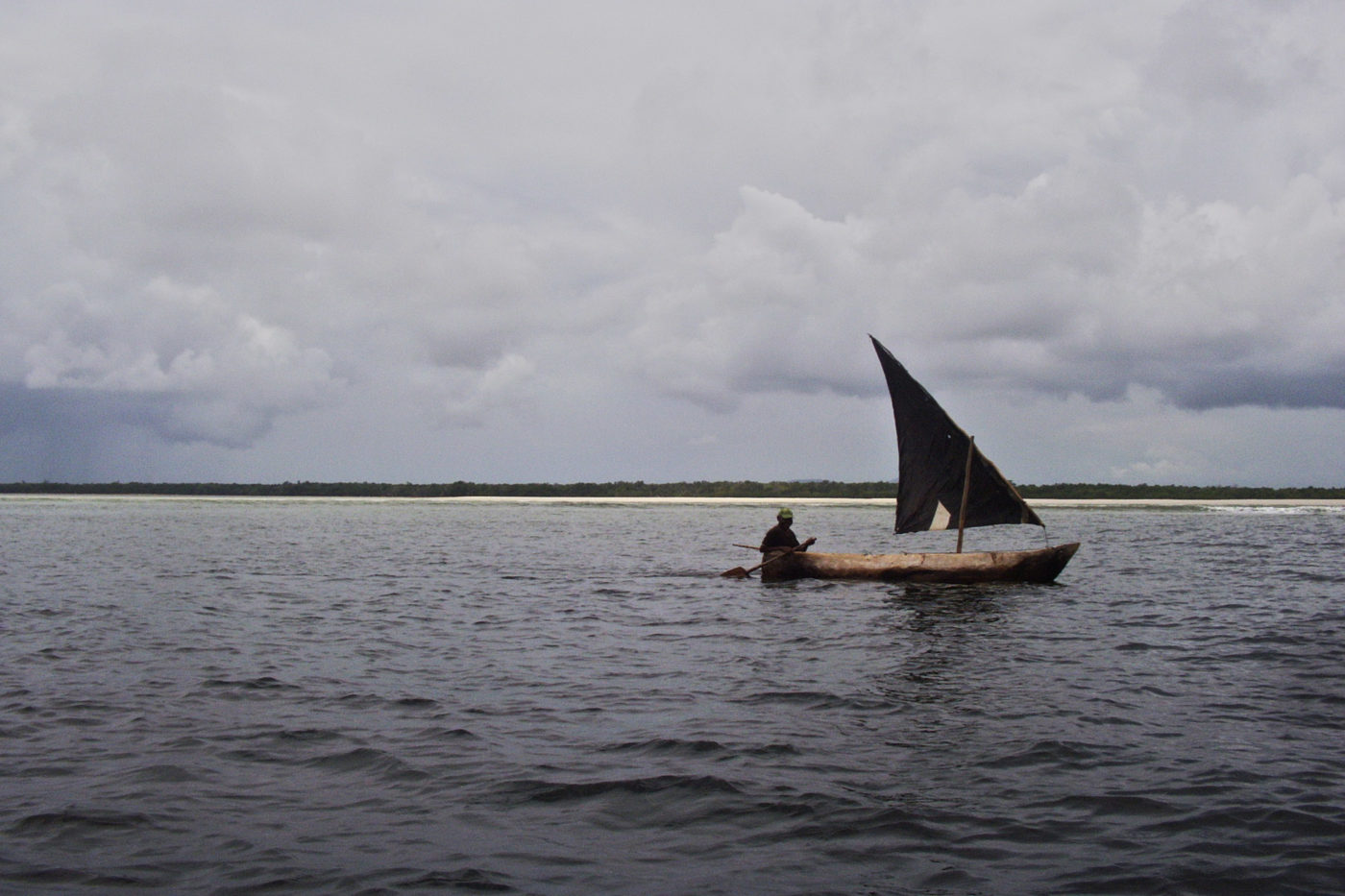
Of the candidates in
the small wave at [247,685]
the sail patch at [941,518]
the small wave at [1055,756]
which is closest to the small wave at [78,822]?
the small wave at [247,685]

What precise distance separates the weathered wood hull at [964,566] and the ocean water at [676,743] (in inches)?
35.8

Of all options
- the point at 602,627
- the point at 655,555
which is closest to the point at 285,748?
the point at 602,627

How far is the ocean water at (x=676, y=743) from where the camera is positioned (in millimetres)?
6930

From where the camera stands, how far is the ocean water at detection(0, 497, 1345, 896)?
693cm

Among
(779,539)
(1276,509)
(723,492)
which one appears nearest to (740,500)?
(723,492)

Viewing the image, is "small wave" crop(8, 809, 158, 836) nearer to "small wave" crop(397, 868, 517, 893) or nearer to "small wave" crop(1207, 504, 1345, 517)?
"small wave" crop(397, 868, 517, 893)

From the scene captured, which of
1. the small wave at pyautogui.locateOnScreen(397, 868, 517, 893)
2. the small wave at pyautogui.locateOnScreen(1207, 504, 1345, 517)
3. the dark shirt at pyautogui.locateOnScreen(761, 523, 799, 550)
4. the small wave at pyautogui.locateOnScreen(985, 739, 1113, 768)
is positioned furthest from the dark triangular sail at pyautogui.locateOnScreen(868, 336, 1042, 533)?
the small wave at pyautogui.locateOnScreen(1207, 504, 1345, 517)

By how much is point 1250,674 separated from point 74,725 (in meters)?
15.6

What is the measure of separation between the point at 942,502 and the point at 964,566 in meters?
1.81

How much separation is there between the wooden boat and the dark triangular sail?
3 cm

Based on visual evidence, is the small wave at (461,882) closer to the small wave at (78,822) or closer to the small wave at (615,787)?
the small wave at (615,787)

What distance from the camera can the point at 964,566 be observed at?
25.0 m

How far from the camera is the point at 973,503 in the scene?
25469 millimetres

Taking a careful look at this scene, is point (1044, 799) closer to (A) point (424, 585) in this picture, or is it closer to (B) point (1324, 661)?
(B) point (1324, 661)
